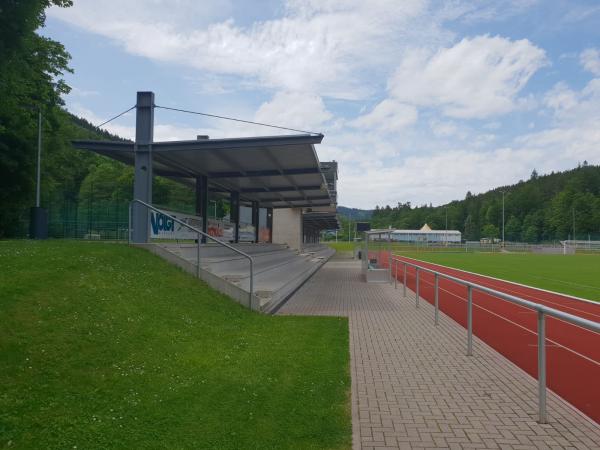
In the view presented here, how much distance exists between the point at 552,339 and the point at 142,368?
7.28 metres

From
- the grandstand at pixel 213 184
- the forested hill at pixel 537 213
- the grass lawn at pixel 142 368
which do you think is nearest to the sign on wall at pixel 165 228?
the grandstand at pixel 213 184

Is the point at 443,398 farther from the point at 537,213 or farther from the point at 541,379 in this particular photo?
the point at 537,213

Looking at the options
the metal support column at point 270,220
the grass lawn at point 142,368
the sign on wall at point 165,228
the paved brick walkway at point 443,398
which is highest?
the metal support column at point 270,220

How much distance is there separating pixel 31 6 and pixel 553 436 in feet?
21.9

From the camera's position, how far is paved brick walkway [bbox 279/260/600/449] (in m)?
4.16

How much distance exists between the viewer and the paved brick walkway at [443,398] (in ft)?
13.6

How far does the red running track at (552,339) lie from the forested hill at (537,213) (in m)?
93.2

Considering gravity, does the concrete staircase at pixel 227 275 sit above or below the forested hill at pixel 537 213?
below

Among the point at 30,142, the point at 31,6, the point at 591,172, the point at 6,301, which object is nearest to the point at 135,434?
the point at 6,301

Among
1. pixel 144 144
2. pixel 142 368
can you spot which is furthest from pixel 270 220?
pixel 142 368

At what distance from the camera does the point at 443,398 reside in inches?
205

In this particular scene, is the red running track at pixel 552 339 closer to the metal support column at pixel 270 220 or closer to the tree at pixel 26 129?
the tree at pixel 26 129

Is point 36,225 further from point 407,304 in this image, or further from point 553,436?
point 553,436

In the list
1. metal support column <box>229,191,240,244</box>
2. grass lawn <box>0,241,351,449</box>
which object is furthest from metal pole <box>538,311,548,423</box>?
metal support column <box>229,191,240,244</box>
